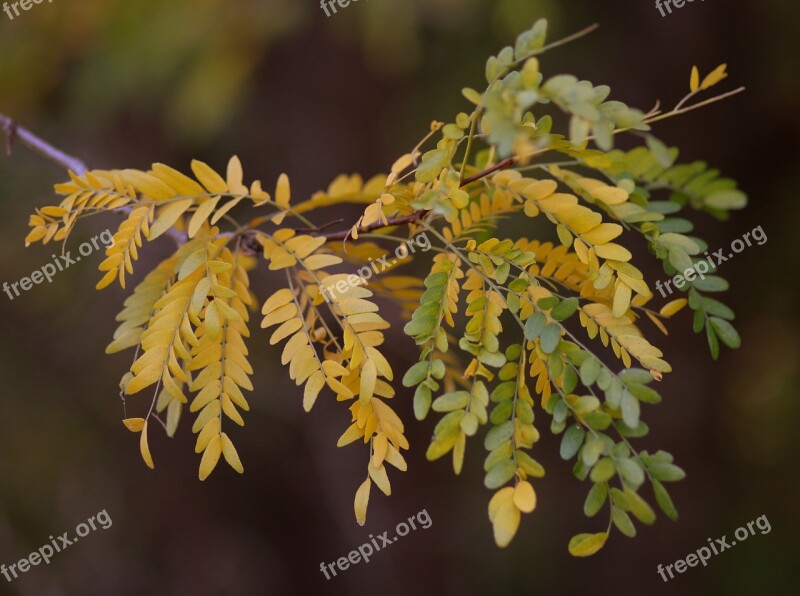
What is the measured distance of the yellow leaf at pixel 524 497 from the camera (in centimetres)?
87

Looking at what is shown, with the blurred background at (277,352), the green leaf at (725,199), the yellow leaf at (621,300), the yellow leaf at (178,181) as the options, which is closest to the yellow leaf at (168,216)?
the yellow leaf at (178,181)

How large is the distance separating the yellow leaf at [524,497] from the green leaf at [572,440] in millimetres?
74

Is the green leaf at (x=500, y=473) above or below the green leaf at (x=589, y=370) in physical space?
below

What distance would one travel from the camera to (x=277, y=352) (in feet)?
10.3

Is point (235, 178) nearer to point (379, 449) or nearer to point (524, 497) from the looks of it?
point (379, 449)

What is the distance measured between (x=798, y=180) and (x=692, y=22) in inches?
29.6

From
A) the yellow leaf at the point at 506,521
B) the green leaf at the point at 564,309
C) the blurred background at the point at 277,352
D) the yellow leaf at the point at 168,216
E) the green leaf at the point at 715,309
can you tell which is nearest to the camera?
the yellow leaf at the point at 506,521

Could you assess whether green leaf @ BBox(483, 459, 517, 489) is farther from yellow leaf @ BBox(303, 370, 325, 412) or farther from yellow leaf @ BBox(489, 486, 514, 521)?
yellow leaf @ BBox(303, 370, 325, 412)

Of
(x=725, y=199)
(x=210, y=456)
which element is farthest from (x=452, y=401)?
(x=725, y=199)

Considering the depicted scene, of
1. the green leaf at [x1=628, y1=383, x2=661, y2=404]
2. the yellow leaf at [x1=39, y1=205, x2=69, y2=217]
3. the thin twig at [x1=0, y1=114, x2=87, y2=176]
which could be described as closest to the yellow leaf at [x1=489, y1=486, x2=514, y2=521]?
the green leaf at [x1=628, y1=383, x2=661, y2=404]

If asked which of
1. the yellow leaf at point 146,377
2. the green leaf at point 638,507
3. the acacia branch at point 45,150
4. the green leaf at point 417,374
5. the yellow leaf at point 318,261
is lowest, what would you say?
the green leaf at point 638,507

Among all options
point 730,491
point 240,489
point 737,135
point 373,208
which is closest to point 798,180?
Result: point 737,135

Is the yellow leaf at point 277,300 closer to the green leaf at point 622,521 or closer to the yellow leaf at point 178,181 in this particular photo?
the yellow leaf at point 178,181

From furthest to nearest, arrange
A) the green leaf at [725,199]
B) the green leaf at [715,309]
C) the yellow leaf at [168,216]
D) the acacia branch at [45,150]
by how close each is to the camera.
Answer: the acacia branch at [45,150] → the green leaf at [725,199] → the green leaf at [715,309] → the yellow leaf at [168,216]
